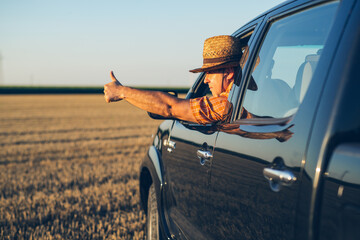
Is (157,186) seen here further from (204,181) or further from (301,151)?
(301,151)

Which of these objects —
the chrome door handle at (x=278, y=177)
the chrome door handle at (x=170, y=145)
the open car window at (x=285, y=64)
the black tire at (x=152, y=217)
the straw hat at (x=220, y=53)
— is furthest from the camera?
the black tire at (x=152, y=217)

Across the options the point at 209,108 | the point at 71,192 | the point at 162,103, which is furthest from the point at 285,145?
the point at 71,192

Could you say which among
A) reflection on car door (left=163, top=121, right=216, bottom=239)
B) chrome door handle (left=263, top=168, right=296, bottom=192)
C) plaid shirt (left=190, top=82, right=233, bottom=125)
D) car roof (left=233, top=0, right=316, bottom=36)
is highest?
car roof (left=233, top=0, right=316, bottom=36)

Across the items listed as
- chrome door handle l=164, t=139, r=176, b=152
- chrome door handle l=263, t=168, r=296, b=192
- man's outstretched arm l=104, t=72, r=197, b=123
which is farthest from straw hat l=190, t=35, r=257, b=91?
chrome door handle l=263, t=168, r=296, b=192

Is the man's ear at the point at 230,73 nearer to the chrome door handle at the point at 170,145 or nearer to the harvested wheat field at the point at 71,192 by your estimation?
the chrome door handle at the point at 170,145

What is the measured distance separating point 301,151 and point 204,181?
0.98 meters

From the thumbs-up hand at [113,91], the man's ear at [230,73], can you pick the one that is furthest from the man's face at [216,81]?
the thumbs-up hand at [113,91]

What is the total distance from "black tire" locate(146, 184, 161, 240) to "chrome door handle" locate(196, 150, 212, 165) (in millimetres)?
1203

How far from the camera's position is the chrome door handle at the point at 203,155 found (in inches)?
91.1

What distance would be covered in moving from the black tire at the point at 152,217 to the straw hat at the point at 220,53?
1.45 metres

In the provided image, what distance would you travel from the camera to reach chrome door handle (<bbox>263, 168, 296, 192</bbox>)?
147 cm

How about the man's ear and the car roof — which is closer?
the car roof

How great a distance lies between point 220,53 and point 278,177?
1185 mm

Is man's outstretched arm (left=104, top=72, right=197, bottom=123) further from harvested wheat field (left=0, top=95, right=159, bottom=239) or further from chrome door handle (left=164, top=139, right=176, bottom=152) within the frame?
harvested wheat field (left=0, top=95, right=159, bottom=239)
